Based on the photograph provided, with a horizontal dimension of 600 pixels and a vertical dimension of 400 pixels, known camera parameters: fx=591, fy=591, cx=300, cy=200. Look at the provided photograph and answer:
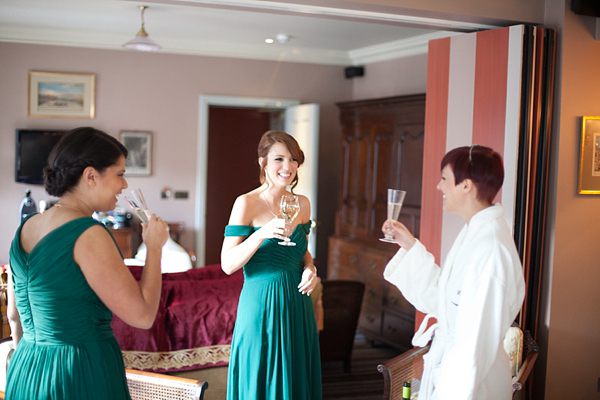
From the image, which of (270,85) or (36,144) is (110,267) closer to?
(36,144)

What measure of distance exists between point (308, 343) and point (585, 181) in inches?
71.3

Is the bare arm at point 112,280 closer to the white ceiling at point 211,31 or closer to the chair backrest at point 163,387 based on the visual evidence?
the chair backrest at point 163,387

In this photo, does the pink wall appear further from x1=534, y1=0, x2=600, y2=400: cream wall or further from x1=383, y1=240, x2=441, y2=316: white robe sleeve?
x1=383, y1=240, x2=441, y2=316: white robe sleeve

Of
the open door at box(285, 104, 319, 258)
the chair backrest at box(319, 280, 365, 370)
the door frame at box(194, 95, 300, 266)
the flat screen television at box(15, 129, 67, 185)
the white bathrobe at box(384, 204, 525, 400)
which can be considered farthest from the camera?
the door frame at box(194, 95, 300, 266)

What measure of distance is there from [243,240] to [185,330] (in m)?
1.09

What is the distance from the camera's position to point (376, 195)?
5746mm

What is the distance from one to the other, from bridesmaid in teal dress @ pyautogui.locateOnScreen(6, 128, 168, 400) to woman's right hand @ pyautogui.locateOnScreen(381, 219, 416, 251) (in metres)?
0.89

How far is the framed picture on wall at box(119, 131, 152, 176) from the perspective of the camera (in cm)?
647

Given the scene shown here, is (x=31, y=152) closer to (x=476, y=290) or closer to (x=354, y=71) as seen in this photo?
(x=354, y=71)

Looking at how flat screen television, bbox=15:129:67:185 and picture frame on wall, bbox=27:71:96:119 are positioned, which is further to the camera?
picture frame on wall, bbox=27:71:96:119

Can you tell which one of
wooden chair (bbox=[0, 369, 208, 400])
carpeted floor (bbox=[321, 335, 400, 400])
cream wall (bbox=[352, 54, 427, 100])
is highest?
cream wall (bbox=[352, 54, 427, 100])

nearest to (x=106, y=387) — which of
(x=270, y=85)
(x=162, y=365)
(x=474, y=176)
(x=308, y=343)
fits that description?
(x=308, y=343)

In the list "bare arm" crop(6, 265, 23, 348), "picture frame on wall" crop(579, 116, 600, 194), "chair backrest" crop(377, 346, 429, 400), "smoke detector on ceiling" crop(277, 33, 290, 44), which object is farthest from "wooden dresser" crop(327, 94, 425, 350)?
"bare arm" crop(6, 265, 23, 348)

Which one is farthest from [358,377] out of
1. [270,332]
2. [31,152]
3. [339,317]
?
[31,152]
